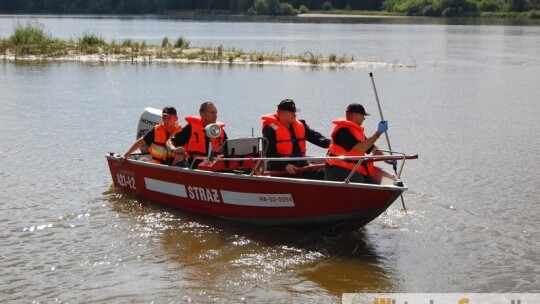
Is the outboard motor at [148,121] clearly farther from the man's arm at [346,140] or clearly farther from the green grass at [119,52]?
the green grass at [119,52]

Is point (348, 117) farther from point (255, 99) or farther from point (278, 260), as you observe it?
point (255, 99)

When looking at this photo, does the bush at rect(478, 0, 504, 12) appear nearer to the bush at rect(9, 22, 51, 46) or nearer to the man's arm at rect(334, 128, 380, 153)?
the bush at rect(9, 22, 51, 46)

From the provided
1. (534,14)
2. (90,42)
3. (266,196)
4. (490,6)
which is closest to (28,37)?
(90,42)

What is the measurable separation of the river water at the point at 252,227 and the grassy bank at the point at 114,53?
37.9 ft

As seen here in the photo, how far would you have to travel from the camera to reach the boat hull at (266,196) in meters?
10.1

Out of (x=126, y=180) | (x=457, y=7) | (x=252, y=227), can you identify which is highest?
(x=457, y=7)

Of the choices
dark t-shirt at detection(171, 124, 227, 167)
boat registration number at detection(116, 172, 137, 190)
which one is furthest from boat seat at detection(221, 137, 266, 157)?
boat registration number at detection(116, 172, 137, 190)

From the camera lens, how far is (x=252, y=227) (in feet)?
37.4

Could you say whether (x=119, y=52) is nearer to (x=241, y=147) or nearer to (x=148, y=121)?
(x=148, y=121)

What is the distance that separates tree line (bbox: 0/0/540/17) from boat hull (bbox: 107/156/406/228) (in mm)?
104567

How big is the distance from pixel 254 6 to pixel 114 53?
89937 mm

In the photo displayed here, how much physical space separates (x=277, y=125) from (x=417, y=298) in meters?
3.22

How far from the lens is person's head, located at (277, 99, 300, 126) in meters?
11.1

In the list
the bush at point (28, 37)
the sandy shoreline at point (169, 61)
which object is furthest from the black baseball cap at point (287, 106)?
the bush at point (28, 37)
